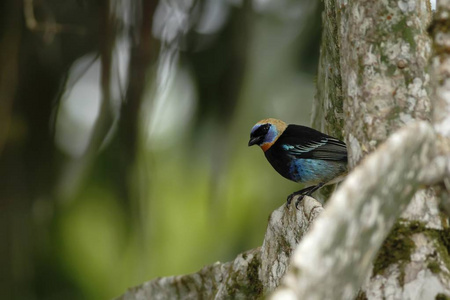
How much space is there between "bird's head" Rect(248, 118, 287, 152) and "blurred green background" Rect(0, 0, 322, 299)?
0.11m

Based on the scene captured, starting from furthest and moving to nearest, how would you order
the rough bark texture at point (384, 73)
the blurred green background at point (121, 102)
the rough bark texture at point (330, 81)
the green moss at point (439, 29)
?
1. the blurred green background at point (121, 102)
2. the rough bark texture at point (330, 81)
3. the rough bark texture at point (384, 73)
4. the green moss at point (439, 29)

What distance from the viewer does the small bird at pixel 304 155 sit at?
4527 mm

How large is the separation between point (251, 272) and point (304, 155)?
134 centimetres

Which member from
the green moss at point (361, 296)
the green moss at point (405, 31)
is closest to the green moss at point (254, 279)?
the green moss at point (361, 296)

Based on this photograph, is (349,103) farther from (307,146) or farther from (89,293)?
(89,293)

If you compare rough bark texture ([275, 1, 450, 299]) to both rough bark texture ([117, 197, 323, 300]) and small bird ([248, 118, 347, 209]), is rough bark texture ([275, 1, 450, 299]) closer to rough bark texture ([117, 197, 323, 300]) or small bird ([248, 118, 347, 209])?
rough bark texture ([117, 197, 323, 300])

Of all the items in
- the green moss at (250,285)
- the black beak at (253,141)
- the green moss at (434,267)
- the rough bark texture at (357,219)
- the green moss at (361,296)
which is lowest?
the green moss at (250,285)

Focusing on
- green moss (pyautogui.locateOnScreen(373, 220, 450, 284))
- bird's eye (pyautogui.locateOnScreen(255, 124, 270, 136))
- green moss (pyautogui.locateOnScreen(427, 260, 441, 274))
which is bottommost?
green moss (pyautogui.locateOnScreen(427, 260, 441, 274))

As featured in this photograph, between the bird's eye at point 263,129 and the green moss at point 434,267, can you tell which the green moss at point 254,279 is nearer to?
the green moss at point 434,267

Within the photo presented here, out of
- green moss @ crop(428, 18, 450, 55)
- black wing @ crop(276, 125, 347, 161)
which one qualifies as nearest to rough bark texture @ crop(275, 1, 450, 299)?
green moss @ crop(428, 18, 450, 55)

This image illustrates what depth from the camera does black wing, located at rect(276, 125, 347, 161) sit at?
4301mm

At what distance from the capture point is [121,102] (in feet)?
15.8

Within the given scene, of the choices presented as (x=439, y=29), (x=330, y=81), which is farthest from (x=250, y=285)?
(x=439, y=29)

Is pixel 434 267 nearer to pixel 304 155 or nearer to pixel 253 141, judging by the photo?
pixel 304 155
